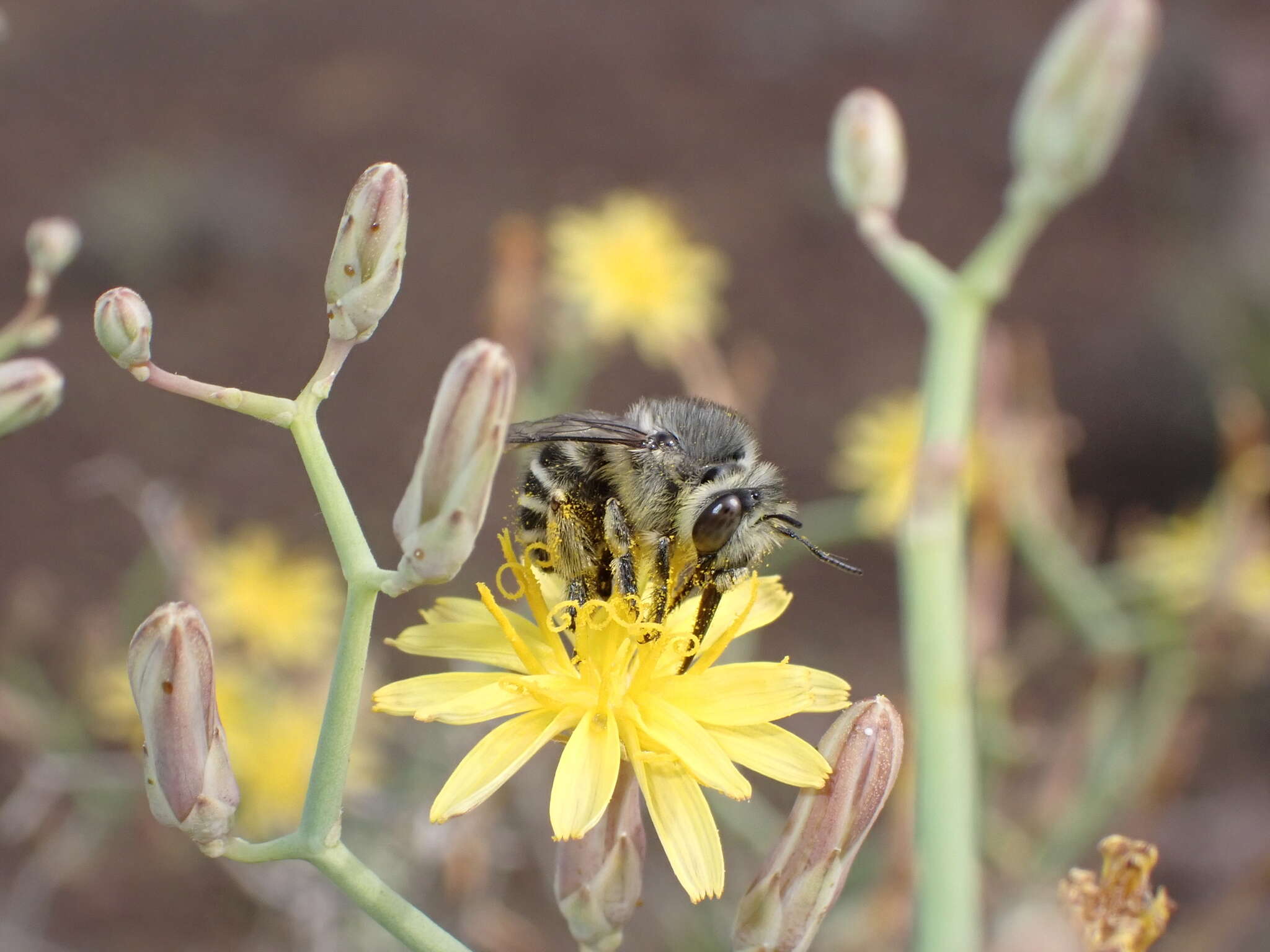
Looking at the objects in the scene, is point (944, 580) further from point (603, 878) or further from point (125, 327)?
point (125, 327)

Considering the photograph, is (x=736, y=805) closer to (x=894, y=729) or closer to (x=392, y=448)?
(x=894, y=729)

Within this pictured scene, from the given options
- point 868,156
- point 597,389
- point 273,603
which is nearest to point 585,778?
point 868,156

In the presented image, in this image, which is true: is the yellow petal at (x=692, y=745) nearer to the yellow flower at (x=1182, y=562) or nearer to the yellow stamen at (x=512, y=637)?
the yellow stamen at (x=512, y=637)

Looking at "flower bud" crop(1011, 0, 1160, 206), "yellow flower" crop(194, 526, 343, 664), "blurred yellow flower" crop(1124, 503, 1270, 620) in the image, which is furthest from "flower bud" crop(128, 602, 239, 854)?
"yellow flower" crop(194, 526, 343, 664)

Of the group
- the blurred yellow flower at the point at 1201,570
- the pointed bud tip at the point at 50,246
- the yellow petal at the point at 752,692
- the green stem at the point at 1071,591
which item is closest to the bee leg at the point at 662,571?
the yellow petal at the point at 752,692

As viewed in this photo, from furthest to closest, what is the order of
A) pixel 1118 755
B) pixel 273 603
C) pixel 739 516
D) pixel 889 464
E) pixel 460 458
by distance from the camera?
pixel 273 603 → pixel 889 464 → pixel 1118 755 → pixel 739 516 → pixel 460 458

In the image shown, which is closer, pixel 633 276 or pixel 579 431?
pixel 579 431
